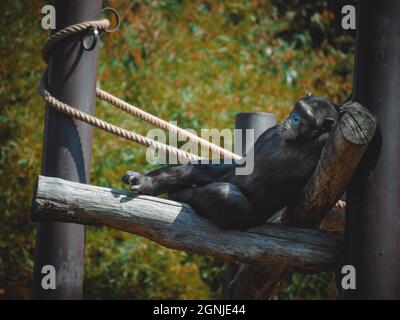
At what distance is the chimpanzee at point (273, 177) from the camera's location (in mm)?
2467

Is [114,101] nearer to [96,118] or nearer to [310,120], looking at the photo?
[96,118]

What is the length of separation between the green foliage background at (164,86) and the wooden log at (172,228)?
2331mm

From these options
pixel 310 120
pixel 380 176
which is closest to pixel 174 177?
pixel 310 120

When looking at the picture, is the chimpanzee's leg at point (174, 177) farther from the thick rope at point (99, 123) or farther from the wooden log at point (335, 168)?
the wooden log at point (335, 168)

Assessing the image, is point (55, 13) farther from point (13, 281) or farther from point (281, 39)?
point (281, 39)

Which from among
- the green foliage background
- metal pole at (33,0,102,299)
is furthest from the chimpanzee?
the green foliage background

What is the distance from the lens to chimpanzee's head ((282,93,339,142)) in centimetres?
250

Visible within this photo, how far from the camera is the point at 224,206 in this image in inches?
94.3

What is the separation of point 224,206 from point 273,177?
0.93 feet

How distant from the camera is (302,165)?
2523mm

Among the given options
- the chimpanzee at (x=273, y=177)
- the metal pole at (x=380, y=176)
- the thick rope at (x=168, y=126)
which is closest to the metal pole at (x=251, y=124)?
the thick rope at (x=168, y=126)

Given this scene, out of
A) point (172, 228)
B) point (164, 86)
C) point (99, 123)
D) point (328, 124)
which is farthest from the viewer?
point (164, 86)

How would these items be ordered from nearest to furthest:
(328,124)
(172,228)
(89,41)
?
(172,228) < (328,124) < (89,41)

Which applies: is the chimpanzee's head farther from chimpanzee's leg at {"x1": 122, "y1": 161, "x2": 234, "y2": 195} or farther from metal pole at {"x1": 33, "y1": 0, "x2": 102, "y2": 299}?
metal pole at {"x1": 33, "y1": 0, "x2": 102, "y2": 299}
